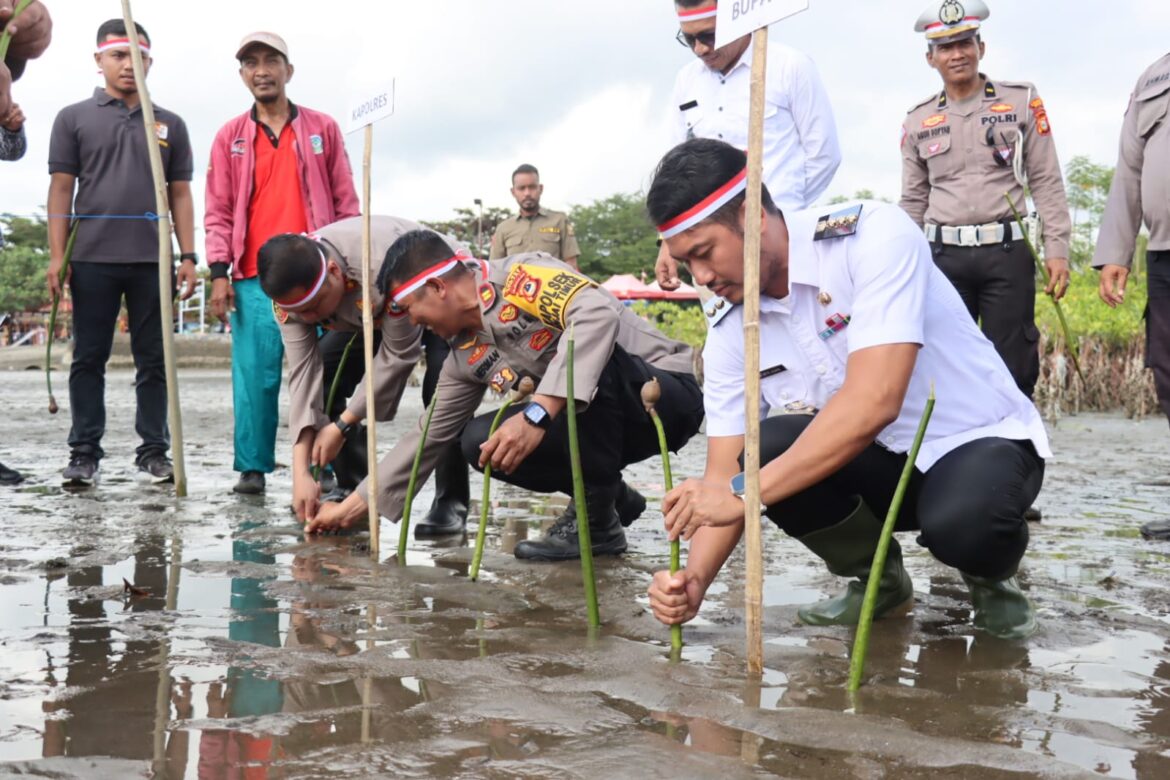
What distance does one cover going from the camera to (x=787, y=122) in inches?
170

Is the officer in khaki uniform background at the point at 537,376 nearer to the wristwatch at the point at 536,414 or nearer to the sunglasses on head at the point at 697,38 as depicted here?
Answer: the wristwatch at the point at 536,414

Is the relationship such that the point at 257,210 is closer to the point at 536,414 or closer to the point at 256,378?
the point at 256,378

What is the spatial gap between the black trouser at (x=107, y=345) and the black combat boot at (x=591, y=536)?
103 inches

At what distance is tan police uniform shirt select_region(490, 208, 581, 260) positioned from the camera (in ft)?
30.8

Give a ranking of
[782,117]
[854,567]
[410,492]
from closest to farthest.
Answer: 1. [854,567]
2. [410,492]
3. [782,117]

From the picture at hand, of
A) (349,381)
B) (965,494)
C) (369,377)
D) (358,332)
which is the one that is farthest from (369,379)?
(965,494)

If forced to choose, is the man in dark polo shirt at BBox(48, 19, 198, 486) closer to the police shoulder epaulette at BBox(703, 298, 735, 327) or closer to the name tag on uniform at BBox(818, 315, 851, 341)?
the police shoulder epaulette at BBox(703, 298, 735, 327)

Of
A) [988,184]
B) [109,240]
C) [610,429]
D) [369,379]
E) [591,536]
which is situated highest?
[988,184]

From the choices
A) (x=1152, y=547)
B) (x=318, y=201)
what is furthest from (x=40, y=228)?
(x=1152, y=547)

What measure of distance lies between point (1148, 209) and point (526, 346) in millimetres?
2534

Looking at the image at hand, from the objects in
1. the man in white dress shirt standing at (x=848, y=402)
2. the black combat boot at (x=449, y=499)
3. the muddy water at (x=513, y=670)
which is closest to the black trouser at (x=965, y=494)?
the man in white dress shirt standing at (x=848, y=402)

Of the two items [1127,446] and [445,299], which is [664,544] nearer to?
[445,299]

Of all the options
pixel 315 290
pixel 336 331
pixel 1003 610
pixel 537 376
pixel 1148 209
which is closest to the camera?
pixel 1003 610

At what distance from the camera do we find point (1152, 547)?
→ 397 centimetres
